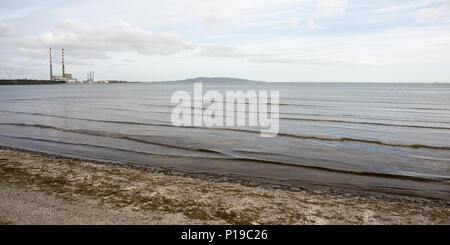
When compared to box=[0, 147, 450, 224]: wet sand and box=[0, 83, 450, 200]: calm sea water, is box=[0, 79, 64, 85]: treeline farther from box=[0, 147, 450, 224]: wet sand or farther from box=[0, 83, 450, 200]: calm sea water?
box=[0, 147, 450, 224]: wet sand

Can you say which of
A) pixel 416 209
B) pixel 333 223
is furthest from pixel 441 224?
pixel 333 223

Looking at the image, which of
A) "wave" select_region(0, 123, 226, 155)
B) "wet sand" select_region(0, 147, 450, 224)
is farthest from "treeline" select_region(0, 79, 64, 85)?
"wet sand" select_region(0, 147, 450, 224)

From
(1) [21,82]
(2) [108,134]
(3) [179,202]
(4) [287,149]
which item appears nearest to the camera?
(3) [179,202]

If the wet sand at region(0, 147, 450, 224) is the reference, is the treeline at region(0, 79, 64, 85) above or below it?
above

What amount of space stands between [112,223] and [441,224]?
A: 5.16 m

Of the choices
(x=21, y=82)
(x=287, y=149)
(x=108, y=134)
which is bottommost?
(x=287, y=149)

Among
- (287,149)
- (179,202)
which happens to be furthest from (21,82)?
(179,202)

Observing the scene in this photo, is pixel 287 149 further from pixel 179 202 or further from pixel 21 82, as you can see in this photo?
pixel 21 82

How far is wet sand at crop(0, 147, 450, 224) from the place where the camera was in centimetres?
471

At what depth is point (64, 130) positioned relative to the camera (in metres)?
15.7

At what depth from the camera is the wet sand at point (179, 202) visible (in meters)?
4.71

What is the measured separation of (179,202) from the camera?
543 centimetres
